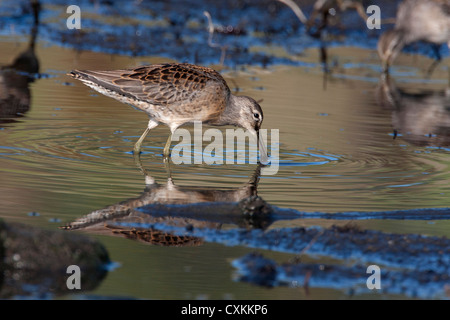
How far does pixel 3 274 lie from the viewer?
512 cm

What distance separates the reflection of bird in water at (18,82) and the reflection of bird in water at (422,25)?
6787mm

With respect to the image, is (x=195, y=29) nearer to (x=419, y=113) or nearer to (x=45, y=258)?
(x=419, y=113)

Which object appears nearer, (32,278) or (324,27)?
(32,278)

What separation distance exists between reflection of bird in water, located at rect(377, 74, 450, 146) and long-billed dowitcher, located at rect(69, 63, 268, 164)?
2482mm

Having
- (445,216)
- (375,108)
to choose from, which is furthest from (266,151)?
(375,108)

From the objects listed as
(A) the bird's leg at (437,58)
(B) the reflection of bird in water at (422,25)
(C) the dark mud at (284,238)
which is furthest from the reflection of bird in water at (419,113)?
(C) the dark mud at (284,238)

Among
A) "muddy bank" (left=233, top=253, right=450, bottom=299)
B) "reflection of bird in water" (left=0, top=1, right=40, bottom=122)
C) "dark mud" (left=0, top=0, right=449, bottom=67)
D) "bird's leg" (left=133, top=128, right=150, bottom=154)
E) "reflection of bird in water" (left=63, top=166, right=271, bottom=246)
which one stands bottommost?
"muddy bank" (left=233, top=253, right=450, bottom=299)

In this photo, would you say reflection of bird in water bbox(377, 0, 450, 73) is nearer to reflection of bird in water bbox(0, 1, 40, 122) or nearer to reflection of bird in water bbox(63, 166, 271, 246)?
reflection of bird in water bbox(0, 1, 40, 122)

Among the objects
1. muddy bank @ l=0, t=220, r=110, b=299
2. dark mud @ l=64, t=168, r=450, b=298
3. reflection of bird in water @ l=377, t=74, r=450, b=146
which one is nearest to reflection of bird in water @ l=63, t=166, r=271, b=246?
dark mud @ l=64, t=168, r=450, b=298

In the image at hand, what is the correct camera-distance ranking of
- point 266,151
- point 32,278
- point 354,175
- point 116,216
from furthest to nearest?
point 266,151 → point 354,175 → point 116,216 → point 32,278

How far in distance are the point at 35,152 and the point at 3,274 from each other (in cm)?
349

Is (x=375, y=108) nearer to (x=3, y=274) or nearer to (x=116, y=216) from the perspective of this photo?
(x=116, y=216)

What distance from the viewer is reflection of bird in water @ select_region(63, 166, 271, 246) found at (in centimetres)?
600

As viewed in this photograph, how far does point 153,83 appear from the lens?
883 cm
